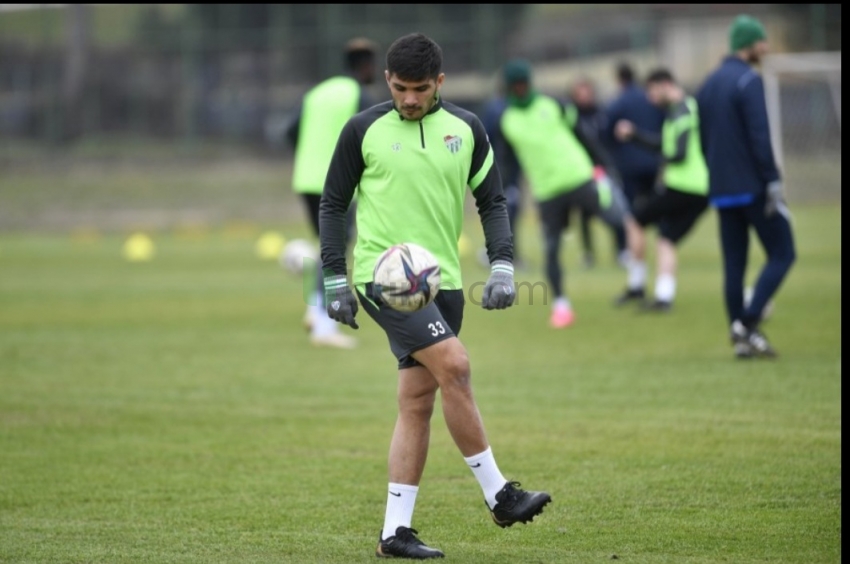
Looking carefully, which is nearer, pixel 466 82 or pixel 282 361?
pixel 282 361

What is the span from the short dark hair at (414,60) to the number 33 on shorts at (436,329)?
951mm

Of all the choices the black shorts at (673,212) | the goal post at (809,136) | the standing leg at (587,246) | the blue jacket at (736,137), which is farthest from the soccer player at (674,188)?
the goal post at (809,136)

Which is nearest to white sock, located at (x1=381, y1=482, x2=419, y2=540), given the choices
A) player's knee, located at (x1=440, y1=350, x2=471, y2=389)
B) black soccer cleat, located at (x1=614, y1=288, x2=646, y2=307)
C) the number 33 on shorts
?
player's knee, located at (x1=440, y1=350, x2=471, y2=389)

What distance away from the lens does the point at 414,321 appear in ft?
17.7

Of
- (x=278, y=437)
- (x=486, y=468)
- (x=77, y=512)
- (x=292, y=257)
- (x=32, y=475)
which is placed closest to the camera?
(x=486, y=468)

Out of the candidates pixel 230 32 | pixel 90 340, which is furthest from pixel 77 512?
pixel 230 32

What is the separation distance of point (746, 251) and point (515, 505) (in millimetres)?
5518

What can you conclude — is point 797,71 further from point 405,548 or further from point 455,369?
point 405,548

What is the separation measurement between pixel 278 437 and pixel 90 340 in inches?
202

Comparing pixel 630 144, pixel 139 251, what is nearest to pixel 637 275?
pixel 630 144

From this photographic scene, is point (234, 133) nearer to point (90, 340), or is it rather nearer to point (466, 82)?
point (466, 82)

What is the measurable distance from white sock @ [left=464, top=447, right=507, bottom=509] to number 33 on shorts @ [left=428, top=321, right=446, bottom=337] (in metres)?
0.52

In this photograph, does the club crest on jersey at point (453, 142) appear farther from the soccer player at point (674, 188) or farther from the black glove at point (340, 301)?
the soccer player at point (674, 188)

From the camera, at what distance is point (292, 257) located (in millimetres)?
15547
